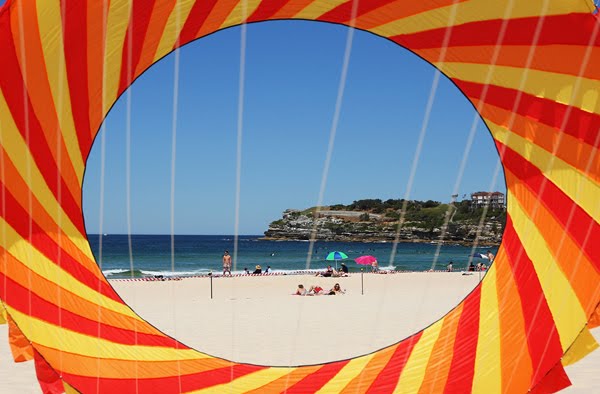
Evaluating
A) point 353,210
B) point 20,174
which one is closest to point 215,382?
point 20,174

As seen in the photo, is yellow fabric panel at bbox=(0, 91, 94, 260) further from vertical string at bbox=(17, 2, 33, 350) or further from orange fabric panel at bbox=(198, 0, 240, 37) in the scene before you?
orange fabric panel at bbox=(198, 0, 240, 37)

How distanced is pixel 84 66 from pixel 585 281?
2985 millimetres

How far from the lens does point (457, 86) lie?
3975 millimetres

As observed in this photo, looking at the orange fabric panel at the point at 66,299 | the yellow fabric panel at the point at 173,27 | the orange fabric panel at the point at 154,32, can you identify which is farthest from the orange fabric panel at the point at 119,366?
the yellow fabric panel at the point at 173,27

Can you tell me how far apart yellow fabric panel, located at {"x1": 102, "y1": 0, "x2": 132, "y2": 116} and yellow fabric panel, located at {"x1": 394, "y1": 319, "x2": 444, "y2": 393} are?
2.43m

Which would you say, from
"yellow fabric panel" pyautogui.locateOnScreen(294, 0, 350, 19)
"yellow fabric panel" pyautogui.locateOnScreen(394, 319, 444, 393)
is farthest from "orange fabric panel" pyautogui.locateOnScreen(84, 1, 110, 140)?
"yellow fabric panel" pyautogui.locateOnScreen(394, 319, 444, 393)

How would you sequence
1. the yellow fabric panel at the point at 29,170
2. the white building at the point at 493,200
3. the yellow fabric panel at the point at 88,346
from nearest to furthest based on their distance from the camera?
1. the yellow fabric panel at the point at 29,170
2. the yellow fabric panel at the point at 88,346
3. the white building at the point at 493,200

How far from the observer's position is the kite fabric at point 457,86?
3.28m

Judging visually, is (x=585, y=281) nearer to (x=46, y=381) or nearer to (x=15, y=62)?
(x=46, y=381)

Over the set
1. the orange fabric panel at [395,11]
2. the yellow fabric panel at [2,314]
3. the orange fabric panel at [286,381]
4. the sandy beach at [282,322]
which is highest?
the orange fabric panel at [395,11]

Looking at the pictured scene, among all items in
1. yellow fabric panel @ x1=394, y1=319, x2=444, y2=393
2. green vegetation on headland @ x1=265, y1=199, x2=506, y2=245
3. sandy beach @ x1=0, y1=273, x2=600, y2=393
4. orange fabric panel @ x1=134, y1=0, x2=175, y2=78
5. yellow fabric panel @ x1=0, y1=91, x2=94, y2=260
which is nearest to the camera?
yellow fabric panel @ x1=0, y1=91, x2=94, y2=260

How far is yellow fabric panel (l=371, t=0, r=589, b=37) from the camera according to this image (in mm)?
3281

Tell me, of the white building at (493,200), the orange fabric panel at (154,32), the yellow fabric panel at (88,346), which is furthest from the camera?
the white building at (493,200)

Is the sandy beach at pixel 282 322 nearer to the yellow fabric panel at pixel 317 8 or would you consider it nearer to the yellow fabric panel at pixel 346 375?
the yellow fabric panel at pixel 346 375
